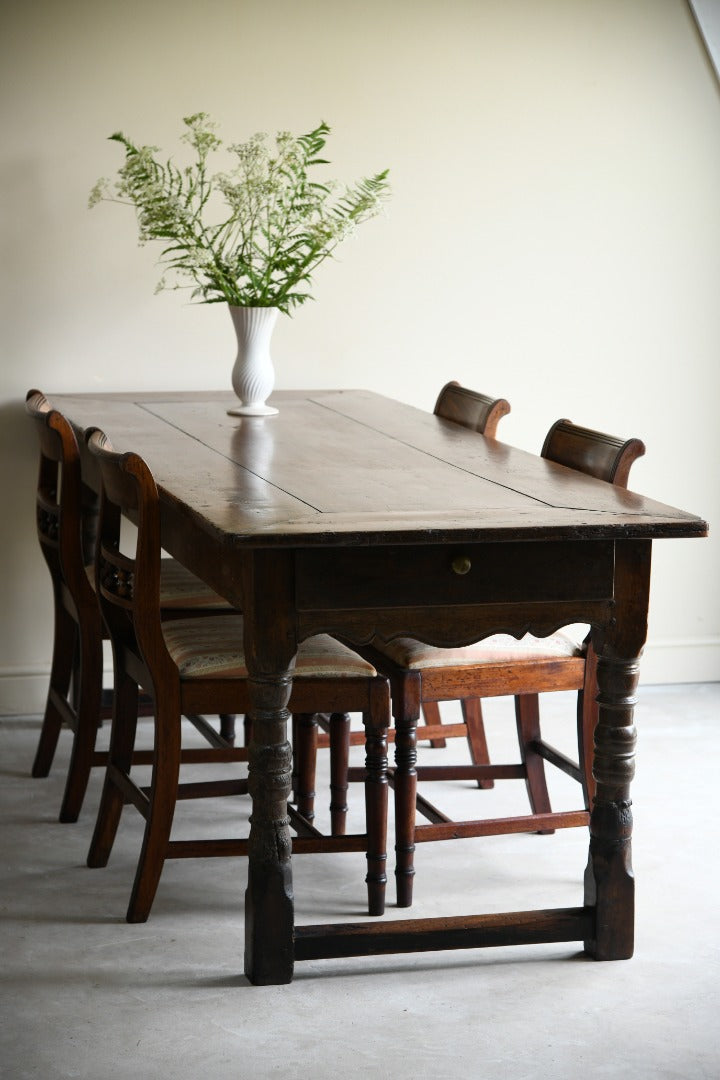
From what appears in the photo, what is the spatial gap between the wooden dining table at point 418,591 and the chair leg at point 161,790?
0.28m

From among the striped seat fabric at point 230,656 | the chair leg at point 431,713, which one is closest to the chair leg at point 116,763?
the striped seat fabric at point 230,656

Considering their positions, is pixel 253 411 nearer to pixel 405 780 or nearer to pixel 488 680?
pixel 488 680

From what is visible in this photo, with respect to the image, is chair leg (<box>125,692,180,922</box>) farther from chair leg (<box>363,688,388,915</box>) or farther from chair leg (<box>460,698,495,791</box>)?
chair leg (<box>460,698,495,791</box>)

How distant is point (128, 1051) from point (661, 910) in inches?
45.8

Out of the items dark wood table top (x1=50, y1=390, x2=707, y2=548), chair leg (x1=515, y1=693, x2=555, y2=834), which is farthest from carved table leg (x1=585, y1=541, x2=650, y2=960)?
chair leg (x1=515, y1=693, x2=555, y2=834)

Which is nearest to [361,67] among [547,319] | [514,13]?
[514,13]

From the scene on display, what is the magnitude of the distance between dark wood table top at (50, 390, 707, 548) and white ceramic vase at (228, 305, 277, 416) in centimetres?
7

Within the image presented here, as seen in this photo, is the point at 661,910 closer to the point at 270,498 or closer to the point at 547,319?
the point at 270,498

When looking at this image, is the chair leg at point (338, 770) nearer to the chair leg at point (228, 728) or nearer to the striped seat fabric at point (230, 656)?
the striped seat fabric at point (230, 656)

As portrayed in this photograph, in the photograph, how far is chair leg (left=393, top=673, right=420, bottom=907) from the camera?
294 centimetres

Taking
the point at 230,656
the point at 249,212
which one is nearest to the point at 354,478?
the point at 230,656

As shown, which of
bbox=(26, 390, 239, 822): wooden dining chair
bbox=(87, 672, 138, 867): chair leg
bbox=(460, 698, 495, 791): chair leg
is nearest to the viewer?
bbox=(87, 672, 138, 867): chair leg

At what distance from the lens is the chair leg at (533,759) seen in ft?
11.3

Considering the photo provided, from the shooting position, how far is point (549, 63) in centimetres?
453
